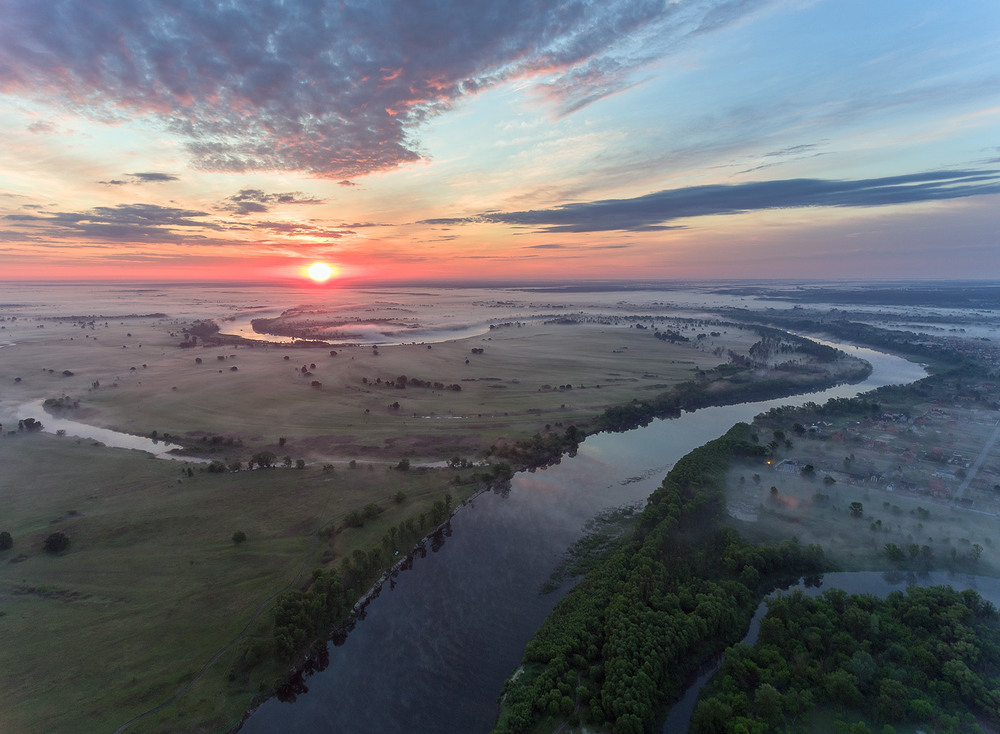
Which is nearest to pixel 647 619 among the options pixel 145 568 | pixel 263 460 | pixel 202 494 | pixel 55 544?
pixel 145 568

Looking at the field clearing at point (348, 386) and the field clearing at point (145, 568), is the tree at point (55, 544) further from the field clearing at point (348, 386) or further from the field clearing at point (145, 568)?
the field clearing at point (348, 386)

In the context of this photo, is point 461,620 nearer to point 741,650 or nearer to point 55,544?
point 741,650

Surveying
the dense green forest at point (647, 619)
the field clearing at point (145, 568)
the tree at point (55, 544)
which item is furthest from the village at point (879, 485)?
the tree at point (55, 544)

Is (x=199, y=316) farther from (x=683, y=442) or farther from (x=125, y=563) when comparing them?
(x=683, y=442)

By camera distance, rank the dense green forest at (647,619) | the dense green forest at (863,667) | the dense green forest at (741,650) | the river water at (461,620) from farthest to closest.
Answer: the river water at (461,620)
the dense green forest at (647,619)
the dense green forest at (741,650)
the dense green forest at (863,667)

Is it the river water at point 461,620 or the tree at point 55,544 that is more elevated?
the tree at point 55,544

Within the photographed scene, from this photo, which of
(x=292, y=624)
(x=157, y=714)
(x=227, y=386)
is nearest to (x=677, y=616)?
(x=292, y=624)
